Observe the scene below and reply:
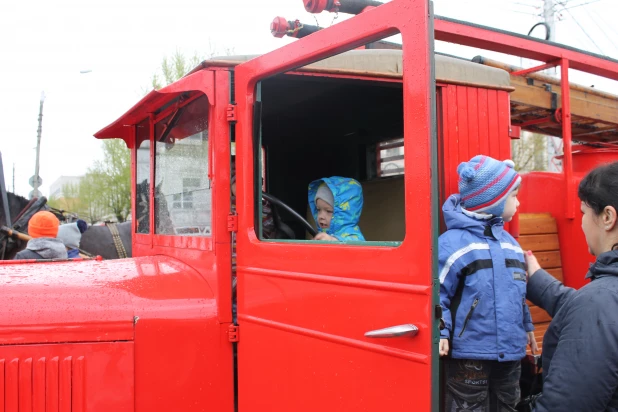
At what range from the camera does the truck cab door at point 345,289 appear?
141cm

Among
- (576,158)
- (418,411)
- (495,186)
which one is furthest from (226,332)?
(576,158)

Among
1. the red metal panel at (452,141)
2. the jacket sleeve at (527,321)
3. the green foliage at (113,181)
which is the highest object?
the green foliage at (113,181)

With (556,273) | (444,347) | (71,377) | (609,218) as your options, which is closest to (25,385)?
(71,377)

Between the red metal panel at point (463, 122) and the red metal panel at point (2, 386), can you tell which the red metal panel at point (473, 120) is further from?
the red metal panel at point (2, 386)

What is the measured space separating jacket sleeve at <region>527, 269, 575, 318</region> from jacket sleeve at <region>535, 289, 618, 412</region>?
2.64 ft

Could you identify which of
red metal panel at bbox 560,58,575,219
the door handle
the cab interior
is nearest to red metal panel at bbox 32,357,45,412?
the door handle

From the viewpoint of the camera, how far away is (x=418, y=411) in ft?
4.73

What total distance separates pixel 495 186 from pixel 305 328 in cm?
90

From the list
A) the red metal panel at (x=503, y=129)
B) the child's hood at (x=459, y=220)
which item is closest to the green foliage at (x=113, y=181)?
the red metal panel at (x=503, y=129)

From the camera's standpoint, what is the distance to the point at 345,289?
1.64m

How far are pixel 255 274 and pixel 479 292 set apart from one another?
0.83 m

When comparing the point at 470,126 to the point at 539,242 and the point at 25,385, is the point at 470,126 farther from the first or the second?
the point at 25,385

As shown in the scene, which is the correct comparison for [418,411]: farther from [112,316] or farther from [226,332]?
[112,316]

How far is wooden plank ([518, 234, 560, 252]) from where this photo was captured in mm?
2957
